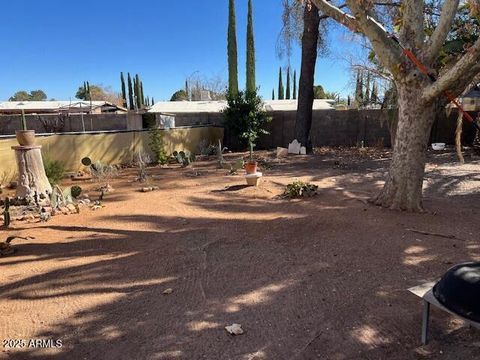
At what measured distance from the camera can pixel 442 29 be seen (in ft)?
17.4

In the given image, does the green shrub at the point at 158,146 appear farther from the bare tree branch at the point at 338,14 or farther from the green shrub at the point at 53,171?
the bare tree branch at the point at 338,14

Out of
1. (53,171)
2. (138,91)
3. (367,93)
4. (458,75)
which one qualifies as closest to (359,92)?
(367,93)

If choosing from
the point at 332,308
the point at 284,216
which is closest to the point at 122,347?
the point at 332,308

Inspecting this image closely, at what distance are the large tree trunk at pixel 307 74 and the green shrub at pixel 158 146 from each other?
16.8 feet

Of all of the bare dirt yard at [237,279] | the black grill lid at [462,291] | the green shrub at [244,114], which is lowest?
the bare dirt yard at [237,279]

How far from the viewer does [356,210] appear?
595cm

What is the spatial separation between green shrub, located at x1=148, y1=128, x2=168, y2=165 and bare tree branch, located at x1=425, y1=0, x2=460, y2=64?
8.61m

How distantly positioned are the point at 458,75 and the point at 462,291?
352 cm

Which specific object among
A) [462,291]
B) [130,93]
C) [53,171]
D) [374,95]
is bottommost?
[462,291]

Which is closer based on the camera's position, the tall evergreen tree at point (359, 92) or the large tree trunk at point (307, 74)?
the large tree trunk at point (307, 74)

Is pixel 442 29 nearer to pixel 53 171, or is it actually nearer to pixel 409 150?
pixel 409 150

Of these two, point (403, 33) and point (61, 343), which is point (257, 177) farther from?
point (61, 343)

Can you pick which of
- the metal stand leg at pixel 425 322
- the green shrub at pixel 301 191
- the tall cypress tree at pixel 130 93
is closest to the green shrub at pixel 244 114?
the green shrub at pixel 301 191

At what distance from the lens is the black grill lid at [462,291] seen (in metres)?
2.20
